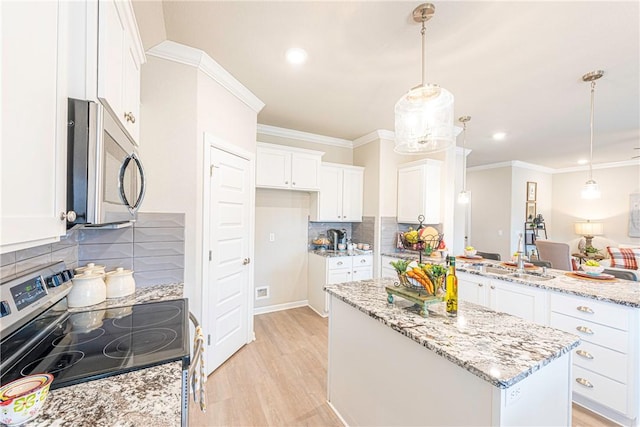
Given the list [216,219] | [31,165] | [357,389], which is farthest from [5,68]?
[357,389]

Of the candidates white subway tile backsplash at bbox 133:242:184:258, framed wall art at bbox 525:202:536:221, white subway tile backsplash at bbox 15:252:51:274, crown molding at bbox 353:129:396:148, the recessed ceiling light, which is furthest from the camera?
framed wall art at bbox 525:202:536:221

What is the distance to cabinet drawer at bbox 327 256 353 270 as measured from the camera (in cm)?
366

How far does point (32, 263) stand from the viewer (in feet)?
3.84

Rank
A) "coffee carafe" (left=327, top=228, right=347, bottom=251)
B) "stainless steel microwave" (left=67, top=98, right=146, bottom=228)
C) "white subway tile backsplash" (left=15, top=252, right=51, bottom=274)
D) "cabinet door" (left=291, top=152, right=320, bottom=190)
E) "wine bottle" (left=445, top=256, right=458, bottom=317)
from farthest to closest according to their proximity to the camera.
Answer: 1. "coffee carafe" (left=327, top=228, right=347, bottom=251)
2. "cabinet door" (left=291, top=152, right=320, bottom=190)
3. "wine bottle" (left=445, top=256, right=458, bottom=317)
4. "white subway tile backsplash" (left=15, top=252, right=51, bottom=274)
5. "stainless steel microwave" (left=67, top=98, right=146, bottom=228)

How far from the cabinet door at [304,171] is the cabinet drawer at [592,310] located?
9.23 feet

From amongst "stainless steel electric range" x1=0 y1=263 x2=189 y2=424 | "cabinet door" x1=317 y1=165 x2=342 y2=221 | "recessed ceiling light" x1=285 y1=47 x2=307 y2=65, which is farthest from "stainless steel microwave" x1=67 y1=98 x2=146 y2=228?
"cabinet door" x1=317 y1=165 x2=342 y2=221

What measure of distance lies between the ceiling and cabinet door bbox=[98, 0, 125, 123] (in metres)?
0.79

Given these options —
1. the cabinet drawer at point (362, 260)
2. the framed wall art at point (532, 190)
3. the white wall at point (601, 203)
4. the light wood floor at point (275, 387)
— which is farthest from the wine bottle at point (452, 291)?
the white wall at point (601, 203)

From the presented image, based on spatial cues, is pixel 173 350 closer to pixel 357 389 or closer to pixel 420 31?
pixel 357 389

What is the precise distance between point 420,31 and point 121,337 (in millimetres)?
2454

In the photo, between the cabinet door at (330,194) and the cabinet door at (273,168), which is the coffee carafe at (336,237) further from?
the cabinet door at (273,168)

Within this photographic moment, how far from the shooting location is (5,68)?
1.81 feet

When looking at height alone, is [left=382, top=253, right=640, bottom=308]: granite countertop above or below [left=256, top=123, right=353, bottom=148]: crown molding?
below

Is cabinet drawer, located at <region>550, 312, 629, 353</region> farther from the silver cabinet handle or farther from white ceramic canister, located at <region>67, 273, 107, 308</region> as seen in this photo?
white ceramic canister, located at <region>67, 273, 107, 308</region>
